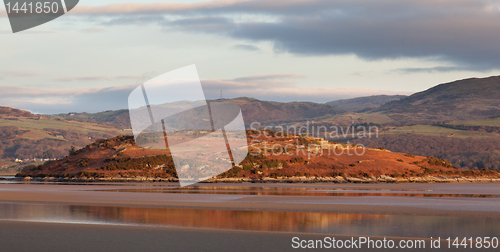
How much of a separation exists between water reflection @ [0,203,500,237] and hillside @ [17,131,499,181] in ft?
139

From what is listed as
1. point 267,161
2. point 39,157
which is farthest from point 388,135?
point 39,157

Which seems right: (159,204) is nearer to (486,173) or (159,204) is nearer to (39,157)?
(486,173)

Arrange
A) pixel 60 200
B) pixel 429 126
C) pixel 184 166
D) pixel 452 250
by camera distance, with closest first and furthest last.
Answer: pixel 452 250, pixel 60 200, pixel 184 166, pixel 429 126

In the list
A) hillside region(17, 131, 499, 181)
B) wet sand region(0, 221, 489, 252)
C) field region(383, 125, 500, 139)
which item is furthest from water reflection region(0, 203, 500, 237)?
field region(383, 125, 500, 139)

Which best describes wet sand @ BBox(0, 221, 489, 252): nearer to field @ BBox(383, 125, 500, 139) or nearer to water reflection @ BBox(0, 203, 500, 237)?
water reflection @ BBox(0, 203, 500, 237)

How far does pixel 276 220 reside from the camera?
68.8 ft

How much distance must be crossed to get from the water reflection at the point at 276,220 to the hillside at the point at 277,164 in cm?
4226

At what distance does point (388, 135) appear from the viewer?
170000mm

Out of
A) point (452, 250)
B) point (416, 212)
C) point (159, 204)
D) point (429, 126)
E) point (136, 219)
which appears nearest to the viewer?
point (452, 250)

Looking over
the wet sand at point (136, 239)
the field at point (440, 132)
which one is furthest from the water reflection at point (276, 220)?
the field at point (440, 132)

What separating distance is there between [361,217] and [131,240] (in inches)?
483

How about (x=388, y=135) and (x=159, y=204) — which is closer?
(x=159, y=204)

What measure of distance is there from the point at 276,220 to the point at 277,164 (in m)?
49.5

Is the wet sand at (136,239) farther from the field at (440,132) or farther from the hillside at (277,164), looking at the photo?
the field at (440,132)
